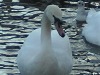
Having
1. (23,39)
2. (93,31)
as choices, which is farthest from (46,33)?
(93,31)

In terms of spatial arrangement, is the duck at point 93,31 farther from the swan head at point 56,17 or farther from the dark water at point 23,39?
the swan head at point 56,17

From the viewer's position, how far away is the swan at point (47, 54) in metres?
6.88

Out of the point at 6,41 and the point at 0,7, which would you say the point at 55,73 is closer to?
the point at 6,41

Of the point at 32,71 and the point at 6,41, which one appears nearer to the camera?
the point at 32,71

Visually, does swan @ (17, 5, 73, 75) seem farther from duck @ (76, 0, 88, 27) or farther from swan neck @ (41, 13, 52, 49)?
duck @ (76, 0, 88, 27)

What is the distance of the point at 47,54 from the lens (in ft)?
22.9

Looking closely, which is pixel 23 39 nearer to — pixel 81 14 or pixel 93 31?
pixel 93 31

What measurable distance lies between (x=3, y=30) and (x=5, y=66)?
2713 mm

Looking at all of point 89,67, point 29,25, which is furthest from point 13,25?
point 89,67

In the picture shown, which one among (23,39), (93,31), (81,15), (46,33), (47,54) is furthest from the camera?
(81,15)

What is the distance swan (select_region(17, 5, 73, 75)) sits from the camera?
6.88 metres

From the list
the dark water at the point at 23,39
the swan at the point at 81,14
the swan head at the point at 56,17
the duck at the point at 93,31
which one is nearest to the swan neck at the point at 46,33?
the swan head at the point at 56,17

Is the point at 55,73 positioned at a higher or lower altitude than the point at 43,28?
lower

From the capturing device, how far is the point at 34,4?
49.1 feet
